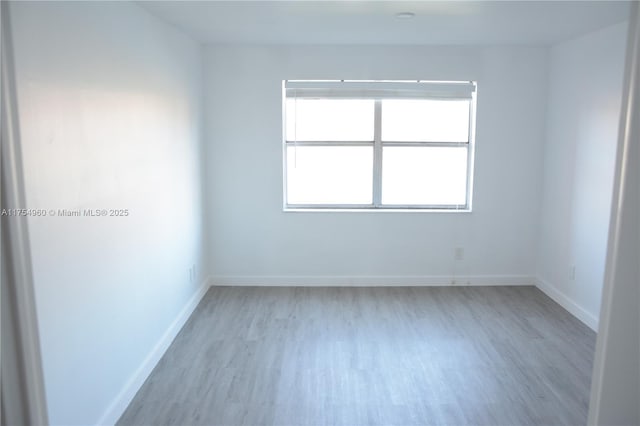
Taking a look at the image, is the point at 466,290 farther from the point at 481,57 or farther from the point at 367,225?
the point at 481,57

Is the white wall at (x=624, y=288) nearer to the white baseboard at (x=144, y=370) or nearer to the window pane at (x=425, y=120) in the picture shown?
the white baseboard at (x=144, y=370)

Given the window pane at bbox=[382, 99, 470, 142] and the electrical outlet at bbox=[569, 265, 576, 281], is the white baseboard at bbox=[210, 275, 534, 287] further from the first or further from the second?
the window pane at bbox=[382, 99, 470, 142]

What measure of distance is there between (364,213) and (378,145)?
695 millimetres

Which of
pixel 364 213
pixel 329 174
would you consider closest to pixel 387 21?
pixel 329 174

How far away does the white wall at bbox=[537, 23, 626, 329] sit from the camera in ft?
11.2

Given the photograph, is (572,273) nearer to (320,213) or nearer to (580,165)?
(580,165)

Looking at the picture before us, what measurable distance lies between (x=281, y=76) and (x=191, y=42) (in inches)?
34.0

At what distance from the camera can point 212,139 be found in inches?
173

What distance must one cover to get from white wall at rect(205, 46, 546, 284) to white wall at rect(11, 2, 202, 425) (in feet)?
2.89

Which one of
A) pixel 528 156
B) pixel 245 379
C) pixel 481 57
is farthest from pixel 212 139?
pixel 528 156

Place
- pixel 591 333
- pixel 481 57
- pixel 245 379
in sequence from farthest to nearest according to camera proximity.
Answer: pixel 481 57 < pixel 591 333 < pixel 245 379

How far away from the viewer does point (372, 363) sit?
10.1ft

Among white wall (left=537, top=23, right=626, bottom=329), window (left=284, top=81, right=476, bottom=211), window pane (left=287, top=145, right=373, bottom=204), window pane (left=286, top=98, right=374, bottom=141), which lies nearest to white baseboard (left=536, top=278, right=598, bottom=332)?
white wall (left=537, top=23, right=626, bottom=329)

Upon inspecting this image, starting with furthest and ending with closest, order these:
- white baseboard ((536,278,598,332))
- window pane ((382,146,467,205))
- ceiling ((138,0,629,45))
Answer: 1. window pane ((382,146,467,205))
2. white baseboard ((536,278,598,332))
3. ceiling ((138,0,629,45))
